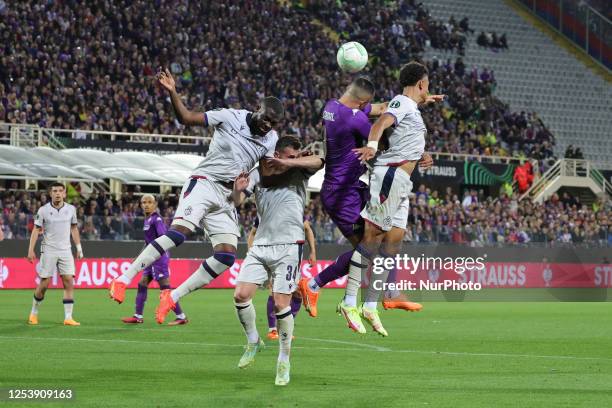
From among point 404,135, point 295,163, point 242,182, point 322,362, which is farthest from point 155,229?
point 295,163

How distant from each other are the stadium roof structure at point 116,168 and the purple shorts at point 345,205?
2597 centimetres

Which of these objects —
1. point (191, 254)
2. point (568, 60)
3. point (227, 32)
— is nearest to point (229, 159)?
point (191, 254)

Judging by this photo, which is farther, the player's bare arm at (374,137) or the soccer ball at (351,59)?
the soccer ball at (351,59)

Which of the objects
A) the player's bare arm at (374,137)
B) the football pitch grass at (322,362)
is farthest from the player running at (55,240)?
the player's bare arm at (374,137)

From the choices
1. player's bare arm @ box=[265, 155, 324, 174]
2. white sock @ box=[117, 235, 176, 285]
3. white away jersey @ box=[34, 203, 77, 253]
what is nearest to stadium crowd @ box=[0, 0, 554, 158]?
white away jersey @ box=[34, 203, 77, 253]

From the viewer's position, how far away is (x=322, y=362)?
14688 millimetres

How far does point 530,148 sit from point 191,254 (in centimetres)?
2325

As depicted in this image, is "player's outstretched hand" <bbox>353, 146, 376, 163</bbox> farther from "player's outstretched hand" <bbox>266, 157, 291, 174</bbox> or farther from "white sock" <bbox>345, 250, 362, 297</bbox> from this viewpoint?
"white sock" <bbox>345, 250, 362, 297</bbox>

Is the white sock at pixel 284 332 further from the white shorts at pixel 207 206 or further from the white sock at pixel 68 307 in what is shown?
the white sock at pixel 68 307

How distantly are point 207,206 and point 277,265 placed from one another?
9.14ft

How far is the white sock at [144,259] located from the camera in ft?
43.7

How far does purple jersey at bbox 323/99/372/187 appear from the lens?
13.5 metres

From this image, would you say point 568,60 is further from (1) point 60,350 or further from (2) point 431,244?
(1) point 60,350

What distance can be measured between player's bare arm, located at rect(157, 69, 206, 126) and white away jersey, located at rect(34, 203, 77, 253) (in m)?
8.01
